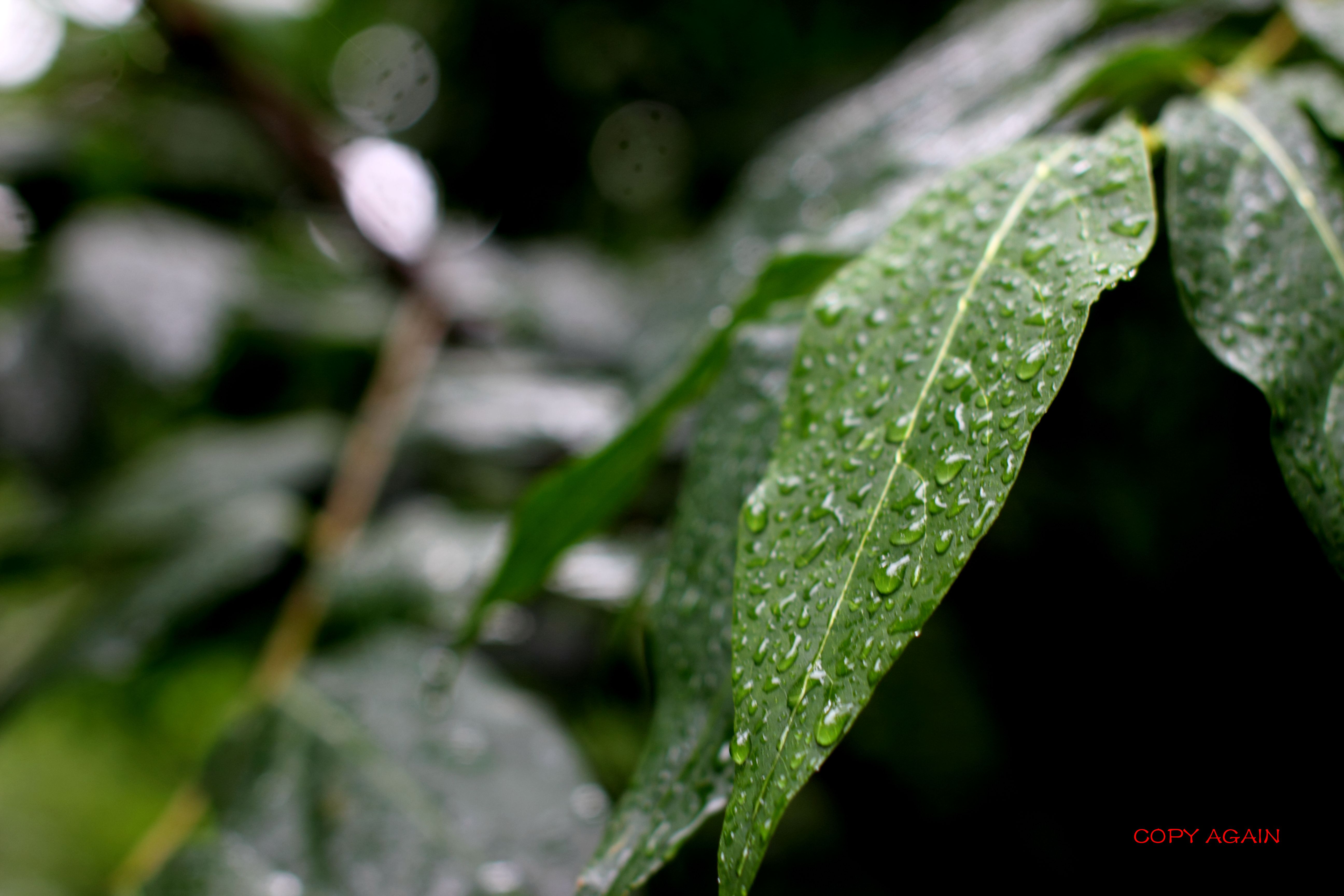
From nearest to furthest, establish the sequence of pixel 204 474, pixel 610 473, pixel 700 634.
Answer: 1. pixel 700 634
2. pixel 610 473
3. pixel 204 474

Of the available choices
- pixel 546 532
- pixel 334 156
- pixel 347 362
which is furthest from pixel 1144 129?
pixel 334 156

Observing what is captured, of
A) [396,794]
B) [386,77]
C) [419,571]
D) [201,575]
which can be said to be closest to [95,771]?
[201,575]

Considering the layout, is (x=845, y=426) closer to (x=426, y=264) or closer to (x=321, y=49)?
(x=426, y=264)

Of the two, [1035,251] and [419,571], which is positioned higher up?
[1035,251]

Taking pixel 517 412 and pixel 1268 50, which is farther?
pixel 517 412

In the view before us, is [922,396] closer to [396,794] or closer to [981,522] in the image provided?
[981,522]

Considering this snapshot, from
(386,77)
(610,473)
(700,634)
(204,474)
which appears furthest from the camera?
(386,77)

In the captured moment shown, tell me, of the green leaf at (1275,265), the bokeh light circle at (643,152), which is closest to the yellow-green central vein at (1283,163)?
the green leaf at (1275,265)

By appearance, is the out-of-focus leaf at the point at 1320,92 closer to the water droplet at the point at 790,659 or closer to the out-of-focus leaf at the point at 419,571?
the water droplet at the point at 790,659
